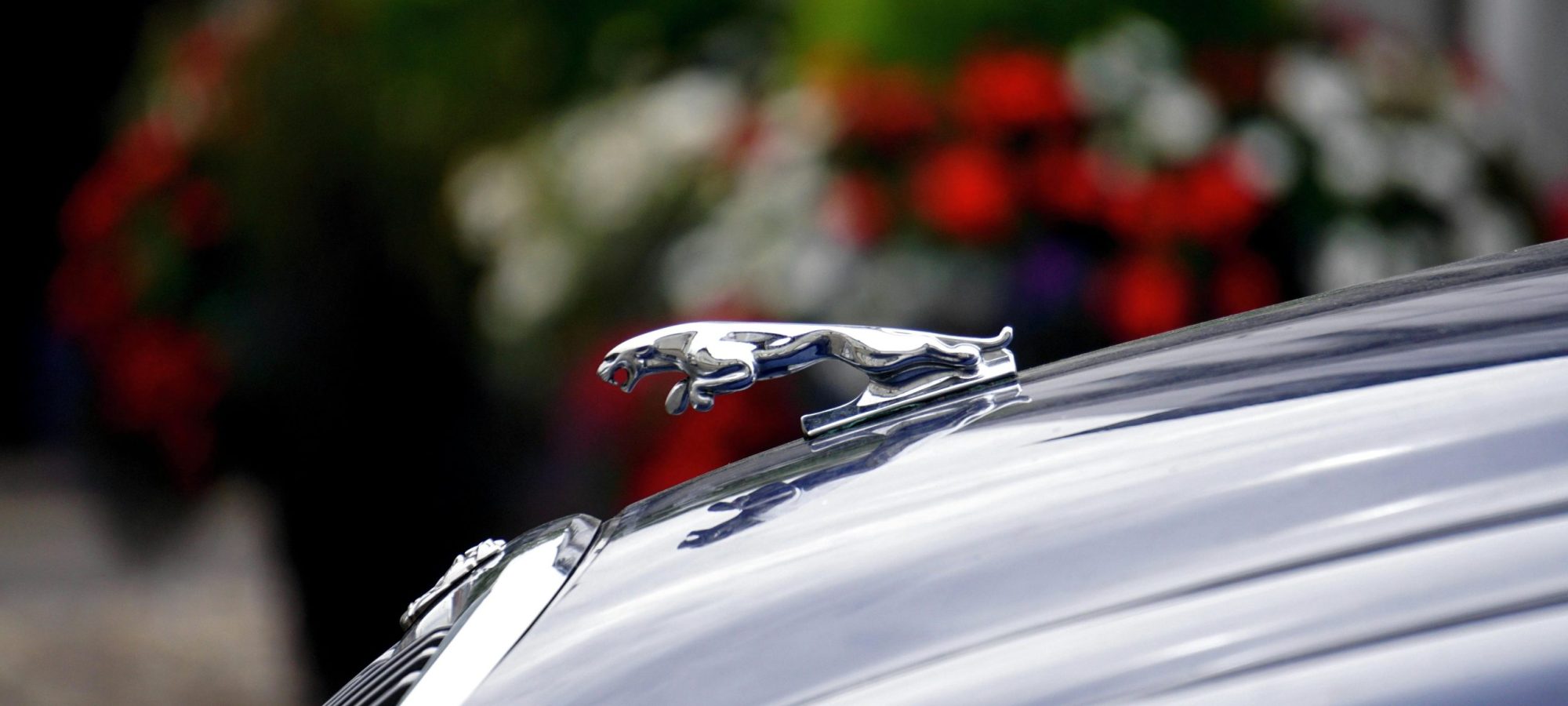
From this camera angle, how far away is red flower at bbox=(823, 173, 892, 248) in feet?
9.07

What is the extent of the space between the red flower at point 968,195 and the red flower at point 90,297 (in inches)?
81.2

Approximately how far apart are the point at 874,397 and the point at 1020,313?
1.57 m

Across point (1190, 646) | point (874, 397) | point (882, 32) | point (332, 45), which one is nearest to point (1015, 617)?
point (1190, 646)

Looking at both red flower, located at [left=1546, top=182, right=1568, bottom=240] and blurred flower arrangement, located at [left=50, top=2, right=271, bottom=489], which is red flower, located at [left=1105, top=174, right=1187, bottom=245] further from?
blurred flower arrangement, located at [left=50, top=2, right=271, bottom=489]

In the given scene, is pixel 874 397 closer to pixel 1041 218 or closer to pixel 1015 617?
pixel 1015 617

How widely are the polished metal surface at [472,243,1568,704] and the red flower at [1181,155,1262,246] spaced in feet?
5.06

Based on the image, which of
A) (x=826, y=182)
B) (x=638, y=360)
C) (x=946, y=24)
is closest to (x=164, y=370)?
(x=826, y=182)

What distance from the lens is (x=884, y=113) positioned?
2.81 meters

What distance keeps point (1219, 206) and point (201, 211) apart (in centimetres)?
237

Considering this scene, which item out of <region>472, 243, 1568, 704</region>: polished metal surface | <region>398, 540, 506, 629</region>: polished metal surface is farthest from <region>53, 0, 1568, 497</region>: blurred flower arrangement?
<region>472, 243, 1568, 704</region>: polished metal surface

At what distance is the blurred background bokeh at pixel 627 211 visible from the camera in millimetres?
2773

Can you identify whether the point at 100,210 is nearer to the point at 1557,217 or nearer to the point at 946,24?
the point at 946,24

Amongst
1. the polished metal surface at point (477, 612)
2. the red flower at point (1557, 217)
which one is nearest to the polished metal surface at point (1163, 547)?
the polished metal surface at point (477, 612)

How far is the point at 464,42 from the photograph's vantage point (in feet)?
11.5
